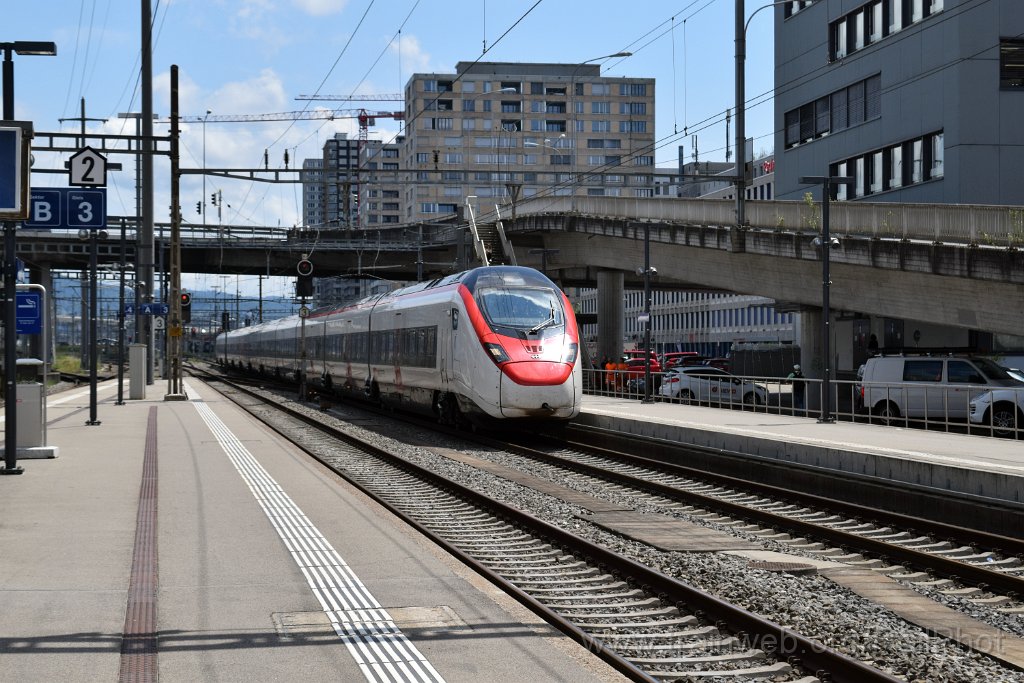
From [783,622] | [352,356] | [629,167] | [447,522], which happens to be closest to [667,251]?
[352,356]

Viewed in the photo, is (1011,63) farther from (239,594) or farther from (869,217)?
(239,594)

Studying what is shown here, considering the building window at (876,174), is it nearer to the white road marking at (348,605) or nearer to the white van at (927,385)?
the white van at (927,385)

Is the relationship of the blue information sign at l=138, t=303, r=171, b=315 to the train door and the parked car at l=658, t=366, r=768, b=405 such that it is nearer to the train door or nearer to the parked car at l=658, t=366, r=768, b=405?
the parked car at l=658, t=366, r=768, b=405

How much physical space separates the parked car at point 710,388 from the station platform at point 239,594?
1729 centimetres

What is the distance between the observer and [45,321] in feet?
66.9

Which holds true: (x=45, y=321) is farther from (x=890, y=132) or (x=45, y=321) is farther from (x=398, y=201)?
(x=398, y=201)

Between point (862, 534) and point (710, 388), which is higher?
point (710, 388)

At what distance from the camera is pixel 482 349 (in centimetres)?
2255

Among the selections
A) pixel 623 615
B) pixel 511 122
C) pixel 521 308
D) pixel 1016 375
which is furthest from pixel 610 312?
pixel 511 122

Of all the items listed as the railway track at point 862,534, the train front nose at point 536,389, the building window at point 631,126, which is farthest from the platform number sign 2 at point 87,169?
the building window at point 631,126

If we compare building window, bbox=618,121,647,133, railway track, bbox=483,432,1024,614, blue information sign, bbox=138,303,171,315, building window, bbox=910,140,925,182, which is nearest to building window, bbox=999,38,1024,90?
building window, bbox=910,140,925,182

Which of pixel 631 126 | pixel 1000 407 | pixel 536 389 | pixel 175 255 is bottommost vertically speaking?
pixel 1000 407

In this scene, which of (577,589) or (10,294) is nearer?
(577,589)

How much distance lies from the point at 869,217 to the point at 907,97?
11.5m
